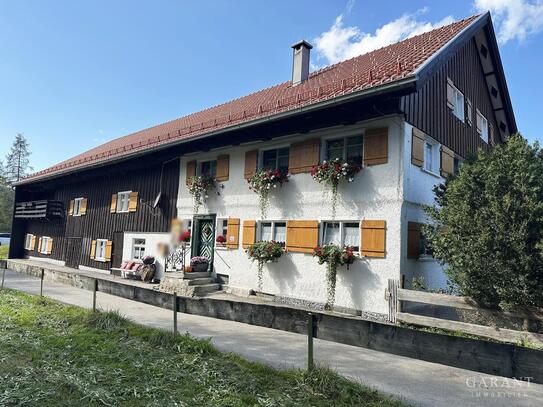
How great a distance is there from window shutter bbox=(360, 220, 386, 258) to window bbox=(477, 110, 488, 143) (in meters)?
7.71

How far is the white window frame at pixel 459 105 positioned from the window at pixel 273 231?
6.33m

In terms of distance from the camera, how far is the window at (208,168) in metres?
12.6

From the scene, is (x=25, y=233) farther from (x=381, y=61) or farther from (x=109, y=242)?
(x=381, y=61)

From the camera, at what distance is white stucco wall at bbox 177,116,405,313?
8375 mm

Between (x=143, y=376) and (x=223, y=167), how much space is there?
28.1 feet

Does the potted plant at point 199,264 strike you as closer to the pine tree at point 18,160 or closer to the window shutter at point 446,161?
the window shutter at point 446,161

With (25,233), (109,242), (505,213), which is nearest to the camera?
(505,213)

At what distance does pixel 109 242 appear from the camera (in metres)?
16.3

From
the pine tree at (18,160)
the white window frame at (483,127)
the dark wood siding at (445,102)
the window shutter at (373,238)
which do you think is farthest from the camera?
the pine tree at (18,160)

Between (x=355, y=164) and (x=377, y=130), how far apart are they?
36.5 inches

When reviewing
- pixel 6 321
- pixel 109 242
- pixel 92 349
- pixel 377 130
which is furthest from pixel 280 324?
pixel 109 242

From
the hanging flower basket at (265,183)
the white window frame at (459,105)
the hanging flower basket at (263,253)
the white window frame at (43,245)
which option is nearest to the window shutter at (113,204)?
the white window frame at (43,245)

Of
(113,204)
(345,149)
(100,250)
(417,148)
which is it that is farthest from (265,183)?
(100,250)

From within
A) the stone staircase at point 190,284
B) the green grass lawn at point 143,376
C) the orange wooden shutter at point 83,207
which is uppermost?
the orange wooden shutter at point 83,207
